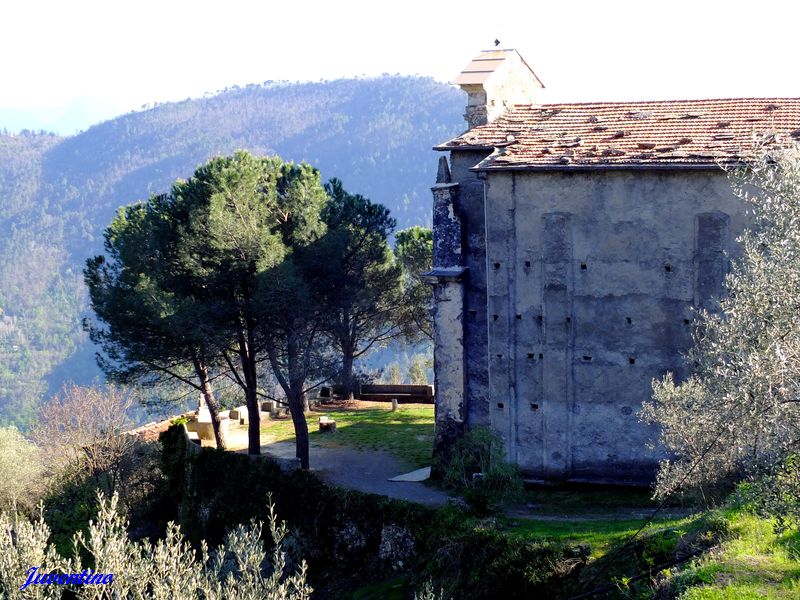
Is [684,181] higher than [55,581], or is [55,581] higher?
[684,181]

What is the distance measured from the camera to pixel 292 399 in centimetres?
2856

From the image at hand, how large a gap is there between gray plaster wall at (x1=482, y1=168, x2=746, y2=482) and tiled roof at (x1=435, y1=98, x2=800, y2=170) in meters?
0.41

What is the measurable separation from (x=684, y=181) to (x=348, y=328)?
612 inches

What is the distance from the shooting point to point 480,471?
23.6m

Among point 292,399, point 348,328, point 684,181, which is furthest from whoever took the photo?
point 348,328

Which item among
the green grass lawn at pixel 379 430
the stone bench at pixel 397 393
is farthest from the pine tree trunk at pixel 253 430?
the stone bench at pixel 397 393

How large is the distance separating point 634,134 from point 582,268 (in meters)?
3.52

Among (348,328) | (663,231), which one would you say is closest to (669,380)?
(663,231)

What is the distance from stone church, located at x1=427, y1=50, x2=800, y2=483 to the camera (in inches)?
886

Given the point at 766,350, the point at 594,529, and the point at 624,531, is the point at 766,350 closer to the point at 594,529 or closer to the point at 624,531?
the point at 624,531

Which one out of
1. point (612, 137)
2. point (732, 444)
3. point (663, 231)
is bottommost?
point (732, 444)

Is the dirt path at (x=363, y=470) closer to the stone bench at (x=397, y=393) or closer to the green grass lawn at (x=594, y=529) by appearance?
the green grass lawn at (x=594, y=529)

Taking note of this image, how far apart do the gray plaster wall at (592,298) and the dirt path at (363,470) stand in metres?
2.50

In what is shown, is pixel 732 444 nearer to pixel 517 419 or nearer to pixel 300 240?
pixel 517 419
